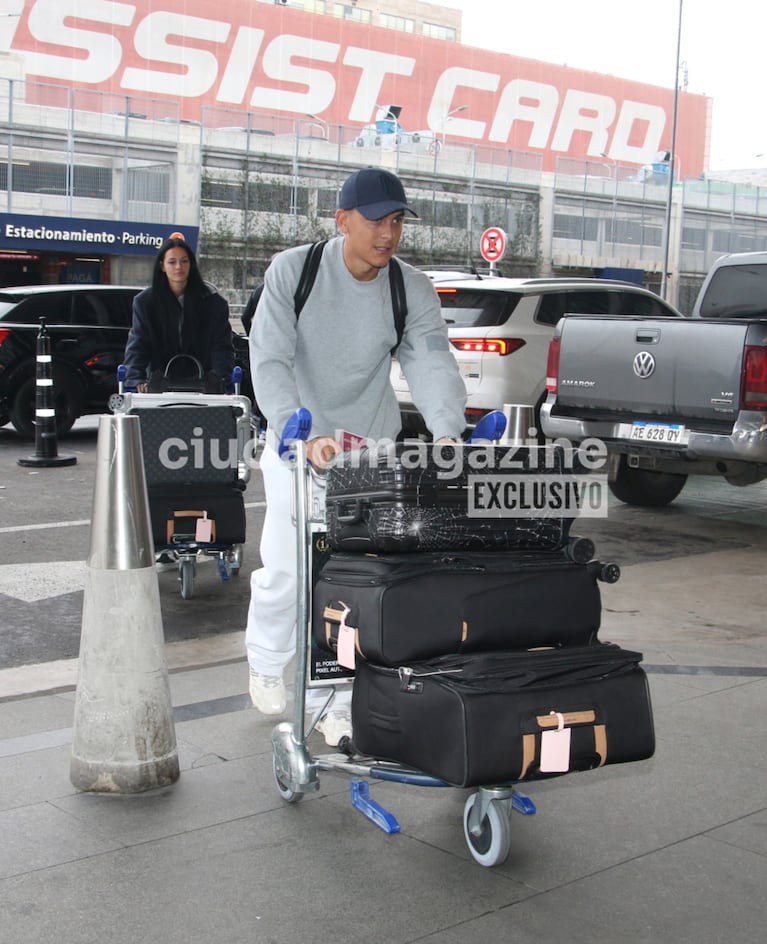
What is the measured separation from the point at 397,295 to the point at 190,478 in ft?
8.99

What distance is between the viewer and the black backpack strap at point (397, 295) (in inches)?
162

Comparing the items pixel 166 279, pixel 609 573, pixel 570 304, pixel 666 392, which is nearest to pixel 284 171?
pixel 570 304

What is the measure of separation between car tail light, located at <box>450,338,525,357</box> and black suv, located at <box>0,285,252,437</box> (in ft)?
11.5

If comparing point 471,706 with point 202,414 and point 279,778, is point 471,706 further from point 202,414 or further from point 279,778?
point 202,414

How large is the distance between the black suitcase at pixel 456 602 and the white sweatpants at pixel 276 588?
0.62m

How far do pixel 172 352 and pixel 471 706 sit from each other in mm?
4701

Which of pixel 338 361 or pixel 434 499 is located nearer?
pixel 434 499

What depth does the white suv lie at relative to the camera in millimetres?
11477

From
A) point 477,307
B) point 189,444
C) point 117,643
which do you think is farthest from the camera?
point 477,307

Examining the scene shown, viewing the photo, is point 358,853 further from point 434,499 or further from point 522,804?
point 434,499

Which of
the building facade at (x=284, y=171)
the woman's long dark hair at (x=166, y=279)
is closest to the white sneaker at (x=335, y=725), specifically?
the woman's long dark hair at (x=166, y=279)

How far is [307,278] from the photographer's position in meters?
3.99

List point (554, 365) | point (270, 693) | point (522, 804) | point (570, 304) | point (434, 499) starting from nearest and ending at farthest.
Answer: point (434, 499), point (522, 804), point (270, 693), point (554, 365), point (570, 304)

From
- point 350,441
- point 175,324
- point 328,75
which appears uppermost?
point 328,75
